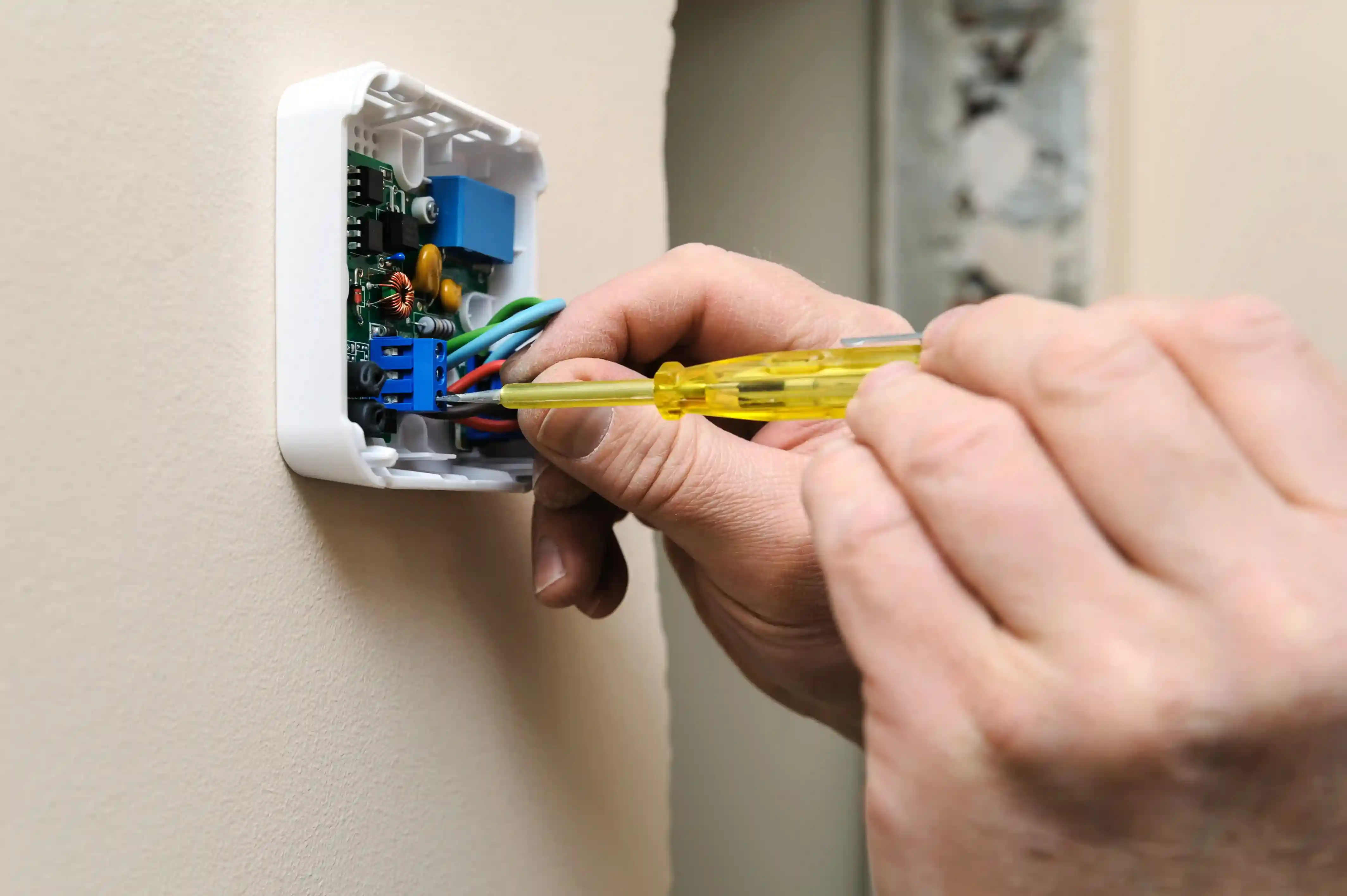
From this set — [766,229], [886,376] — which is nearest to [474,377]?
[886,376]

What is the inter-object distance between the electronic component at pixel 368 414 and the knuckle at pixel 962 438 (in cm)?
30

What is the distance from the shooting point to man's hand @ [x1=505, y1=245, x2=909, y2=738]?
523 millimetres

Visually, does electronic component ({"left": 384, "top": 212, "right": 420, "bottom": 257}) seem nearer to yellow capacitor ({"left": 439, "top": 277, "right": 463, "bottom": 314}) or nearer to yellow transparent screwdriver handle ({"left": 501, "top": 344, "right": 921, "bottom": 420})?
yellow capacitor ({"left": 439, "top": 277, "right": 463, "bottom": 314})

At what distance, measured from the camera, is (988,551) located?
0.29 m

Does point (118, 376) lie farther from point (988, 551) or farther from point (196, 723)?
point (988, 551)

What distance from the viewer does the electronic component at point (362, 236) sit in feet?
1.56

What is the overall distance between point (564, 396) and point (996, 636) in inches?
8.7

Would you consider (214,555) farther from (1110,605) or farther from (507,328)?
(1110,605)

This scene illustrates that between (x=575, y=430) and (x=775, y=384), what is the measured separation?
168 millimetres

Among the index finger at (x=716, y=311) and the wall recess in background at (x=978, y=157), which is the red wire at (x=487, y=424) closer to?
the index finger at (x=716, y=311)

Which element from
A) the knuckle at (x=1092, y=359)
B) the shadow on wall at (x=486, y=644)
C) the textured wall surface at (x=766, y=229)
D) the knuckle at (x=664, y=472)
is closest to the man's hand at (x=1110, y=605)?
the knuckle at (x=1092, y=359)

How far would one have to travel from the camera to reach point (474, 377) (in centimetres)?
52

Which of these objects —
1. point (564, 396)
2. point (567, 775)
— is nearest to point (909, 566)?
point (564, 396)

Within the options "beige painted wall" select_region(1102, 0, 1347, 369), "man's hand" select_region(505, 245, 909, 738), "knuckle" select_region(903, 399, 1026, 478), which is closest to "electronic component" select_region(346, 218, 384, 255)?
"man's hand" select_region(505, 245, 909, 738)
